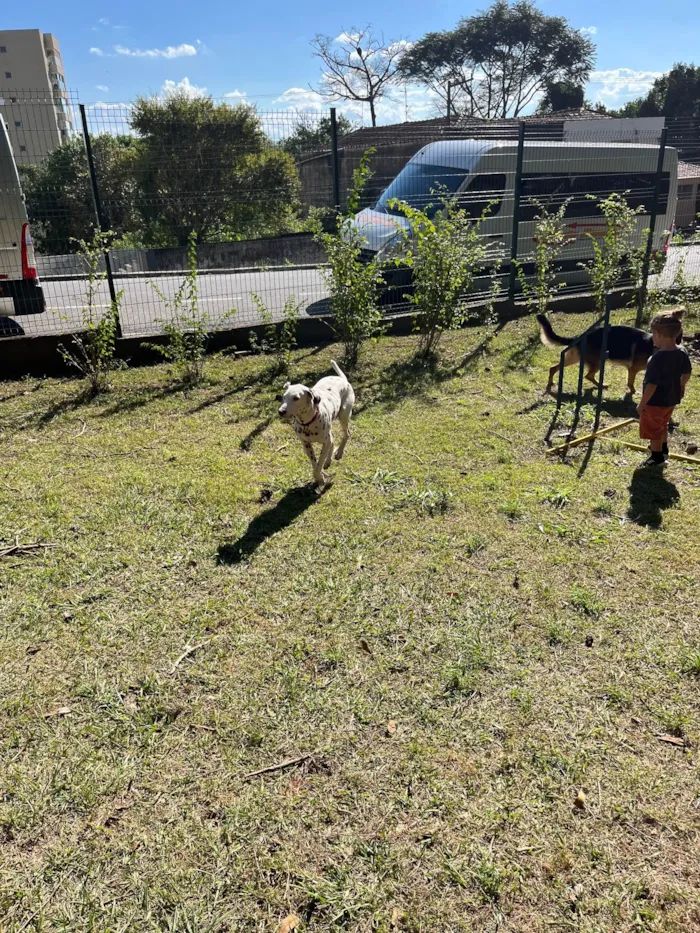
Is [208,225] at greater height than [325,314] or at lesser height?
greater

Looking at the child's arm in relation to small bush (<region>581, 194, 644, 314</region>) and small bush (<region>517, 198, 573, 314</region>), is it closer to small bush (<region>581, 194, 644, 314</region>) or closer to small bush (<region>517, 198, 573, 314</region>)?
small bush (<region>581, 194, 644, 314</region>)

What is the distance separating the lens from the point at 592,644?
3.10 meters

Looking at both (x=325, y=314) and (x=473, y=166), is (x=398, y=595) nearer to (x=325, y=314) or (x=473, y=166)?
(x=325, y=314)

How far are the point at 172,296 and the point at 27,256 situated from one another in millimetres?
2290

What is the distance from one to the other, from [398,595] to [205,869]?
67.8 inches

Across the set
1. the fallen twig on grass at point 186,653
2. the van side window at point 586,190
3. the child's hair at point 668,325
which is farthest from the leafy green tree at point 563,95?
the fallen twig on grass at point 186,653

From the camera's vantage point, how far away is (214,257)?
10.7 m

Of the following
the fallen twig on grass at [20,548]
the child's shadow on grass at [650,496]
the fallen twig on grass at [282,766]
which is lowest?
the fallen twig on grass at [282,766]

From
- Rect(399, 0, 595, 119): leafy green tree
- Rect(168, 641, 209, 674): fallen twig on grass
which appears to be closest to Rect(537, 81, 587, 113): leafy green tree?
Rect(399, 0, 595, 119): leafy green tree

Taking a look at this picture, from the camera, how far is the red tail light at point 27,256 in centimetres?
743

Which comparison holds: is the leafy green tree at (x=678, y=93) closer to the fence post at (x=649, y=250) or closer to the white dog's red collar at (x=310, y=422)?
the fence post at (x=649, y=250)

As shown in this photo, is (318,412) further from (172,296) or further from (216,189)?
(172,296)

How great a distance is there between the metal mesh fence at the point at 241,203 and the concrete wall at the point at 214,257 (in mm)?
26

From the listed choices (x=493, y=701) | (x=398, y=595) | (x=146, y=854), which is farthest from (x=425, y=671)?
(x=146, y=854)
